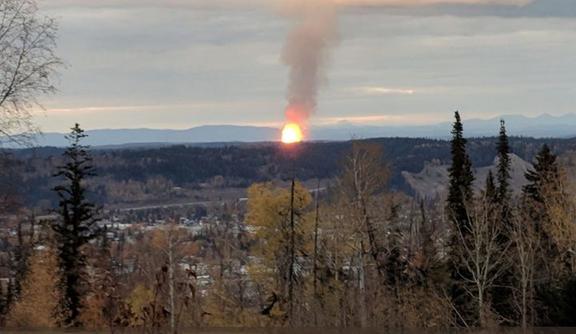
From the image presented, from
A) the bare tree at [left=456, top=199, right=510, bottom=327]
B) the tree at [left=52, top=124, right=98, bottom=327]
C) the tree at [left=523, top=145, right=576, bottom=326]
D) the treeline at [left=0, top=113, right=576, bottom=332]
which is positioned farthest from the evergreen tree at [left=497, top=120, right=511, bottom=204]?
the tree at [left=52, top=124, right=98, bottom=327]

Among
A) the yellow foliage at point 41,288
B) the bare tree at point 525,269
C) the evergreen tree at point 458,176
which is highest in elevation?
the evergreen tree at point 458,176

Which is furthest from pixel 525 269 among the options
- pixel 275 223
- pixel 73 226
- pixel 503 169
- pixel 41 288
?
pixel 503 169

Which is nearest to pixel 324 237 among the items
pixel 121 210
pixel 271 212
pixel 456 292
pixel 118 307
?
pixel 271 212

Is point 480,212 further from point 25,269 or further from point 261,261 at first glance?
point 25,269

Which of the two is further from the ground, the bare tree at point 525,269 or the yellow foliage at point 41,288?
the bare tree at point 525,269

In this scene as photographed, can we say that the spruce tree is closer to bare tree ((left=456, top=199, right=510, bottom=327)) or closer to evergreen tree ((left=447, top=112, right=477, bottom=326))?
bare tree ((left=456, top=199, right=510, bottom=327))

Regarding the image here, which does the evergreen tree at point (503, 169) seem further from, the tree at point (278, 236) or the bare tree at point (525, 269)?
the bare tree at point (525, 269)

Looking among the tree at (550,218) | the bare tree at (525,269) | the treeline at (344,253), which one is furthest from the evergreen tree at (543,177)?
the bare tree at (525,269)

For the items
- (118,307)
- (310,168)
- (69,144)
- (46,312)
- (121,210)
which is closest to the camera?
(118,307)
